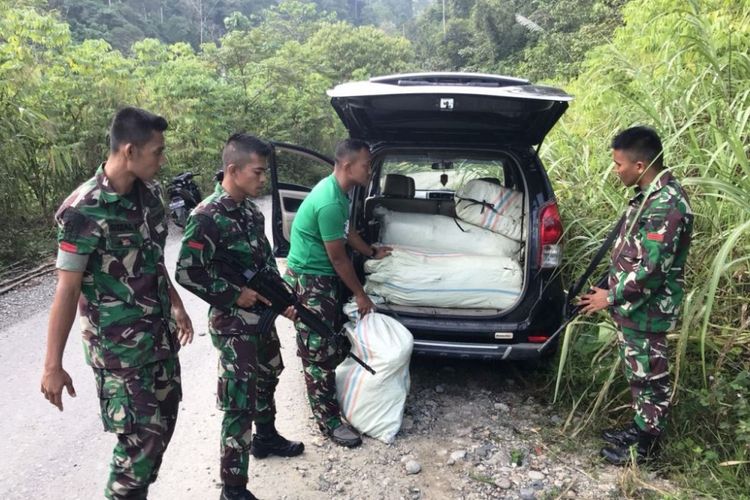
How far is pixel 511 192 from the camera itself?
146 inches

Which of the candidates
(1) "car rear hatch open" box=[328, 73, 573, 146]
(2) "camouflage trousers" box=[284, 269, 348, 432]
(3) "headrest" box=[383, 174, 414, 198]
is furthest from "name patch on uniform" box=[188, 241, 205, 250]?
(3) "headrest" box=[383, 174, 414, 198]

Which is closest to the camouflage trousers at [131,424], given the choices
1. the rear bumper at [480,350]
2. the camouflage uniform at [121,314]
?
the camouflage uniform at [121,314]

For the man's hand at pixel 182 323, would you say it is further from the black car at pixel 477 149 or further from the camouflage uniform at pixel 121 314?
the black car at pixel 477 149

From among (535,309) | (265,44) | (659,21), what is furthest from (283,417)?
(265,44)

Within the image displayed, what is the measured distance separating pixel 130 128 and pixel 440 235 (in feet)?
7.52

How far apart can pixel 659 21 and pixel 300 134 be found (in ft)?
45.0

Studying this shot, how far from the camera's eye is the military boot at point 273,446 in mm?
2717

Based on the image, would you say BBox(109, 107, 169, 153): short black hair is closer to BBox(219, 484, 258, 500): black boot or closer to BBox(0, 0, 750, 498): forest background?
BBox(219, 484, 258, 500): black boot

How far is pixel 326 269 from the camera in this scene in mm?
2881

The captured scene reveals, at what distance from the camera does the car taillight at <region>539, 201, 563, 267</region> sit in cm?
312

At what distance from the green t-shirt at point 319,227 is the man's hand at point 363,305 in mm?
214

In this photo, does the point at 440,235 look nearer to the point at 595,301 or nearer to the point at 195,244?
the point at 595,301

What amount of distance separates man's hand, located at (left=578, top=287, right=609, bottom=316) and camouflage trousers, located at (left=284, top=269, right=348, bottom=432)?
4.36 feet

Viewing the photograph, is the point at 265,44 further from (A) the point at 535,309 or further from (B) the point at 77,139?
(A) the point at 535,309
